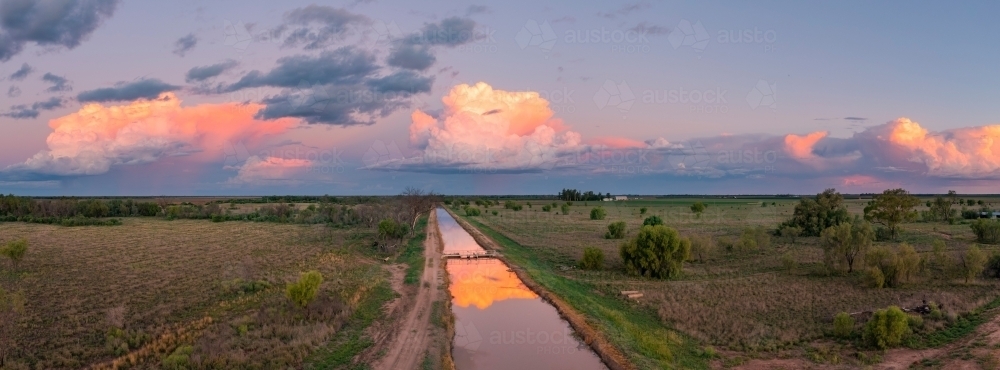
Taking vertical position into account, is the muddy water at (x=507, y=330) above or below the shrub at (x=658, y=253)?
below

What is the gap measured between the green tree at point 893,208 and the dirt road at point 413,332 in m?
37.0

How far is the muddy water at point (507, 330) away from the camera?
17.3 meters

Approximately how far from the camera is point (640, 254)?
31594 mm

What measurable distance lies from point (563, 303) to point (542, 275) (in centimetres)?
680

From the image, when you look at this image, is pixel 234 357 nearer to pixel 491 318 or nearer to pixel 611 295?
pixel 491 318

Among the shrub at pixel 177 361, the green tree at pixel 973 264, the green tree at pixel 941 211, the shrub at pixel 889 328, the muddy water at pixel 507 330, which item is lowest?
the muddy water at pixel 507 330

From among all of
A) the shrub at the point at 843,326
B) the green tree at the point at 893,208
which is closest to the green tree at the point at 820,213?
the green tree at the point at 893,208

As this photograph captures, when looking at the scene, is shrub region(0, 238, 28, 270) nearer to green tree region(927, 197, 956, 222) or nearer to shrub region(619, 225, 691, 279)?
shrub region(619, 225, 691, 279)

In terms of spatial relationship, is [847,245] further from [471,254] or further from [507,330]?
[471,254]

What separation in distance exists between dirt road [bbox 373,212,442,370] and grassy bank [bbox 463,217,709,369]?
589cm

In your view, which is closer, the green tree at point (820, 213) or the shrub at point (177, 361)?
the shrub at point (177, 361)

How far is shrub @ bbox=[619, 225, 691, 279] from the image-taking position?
30859mm

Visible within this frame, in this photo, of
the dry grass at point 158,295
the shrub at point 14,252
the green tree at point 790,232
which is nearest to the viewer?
the dry grass at point 158,295

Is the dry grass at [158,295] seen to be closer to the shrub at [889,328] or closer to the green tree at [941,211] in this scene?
the shrub at [889,328]
